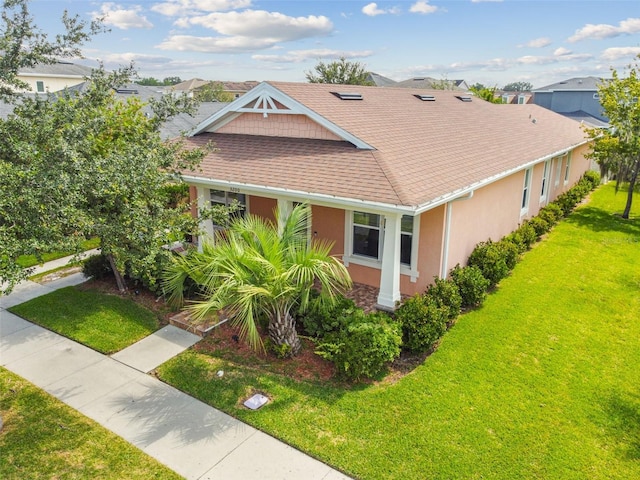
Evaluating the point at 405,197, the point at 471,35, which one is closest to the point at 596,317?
the point at 405,197

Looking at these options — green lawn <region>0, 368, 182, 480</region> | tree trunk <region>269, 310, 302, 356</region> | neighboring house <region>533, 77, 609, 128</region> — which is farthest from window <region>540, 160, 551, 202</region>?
neighboring house <region>533, 77, 609, 128</region>

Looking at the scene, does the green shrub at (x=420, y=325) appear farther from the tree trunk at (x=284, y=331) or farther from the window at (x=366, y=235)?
the window at (x=366, y=235)

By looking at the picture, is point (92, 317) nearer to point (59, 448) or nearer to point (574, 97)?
point (59, 448)

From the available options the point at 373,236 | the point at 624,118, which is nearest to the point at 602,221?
the point at 624,118

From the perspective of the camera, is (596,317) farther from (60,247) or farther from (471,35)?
Answer: (471,35)

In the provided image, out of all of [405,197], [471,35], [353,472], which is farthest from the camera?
[471,35]

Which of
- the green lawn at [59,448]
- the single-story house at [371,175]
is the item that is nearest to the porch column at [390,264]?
the single-story house at [371,175]
